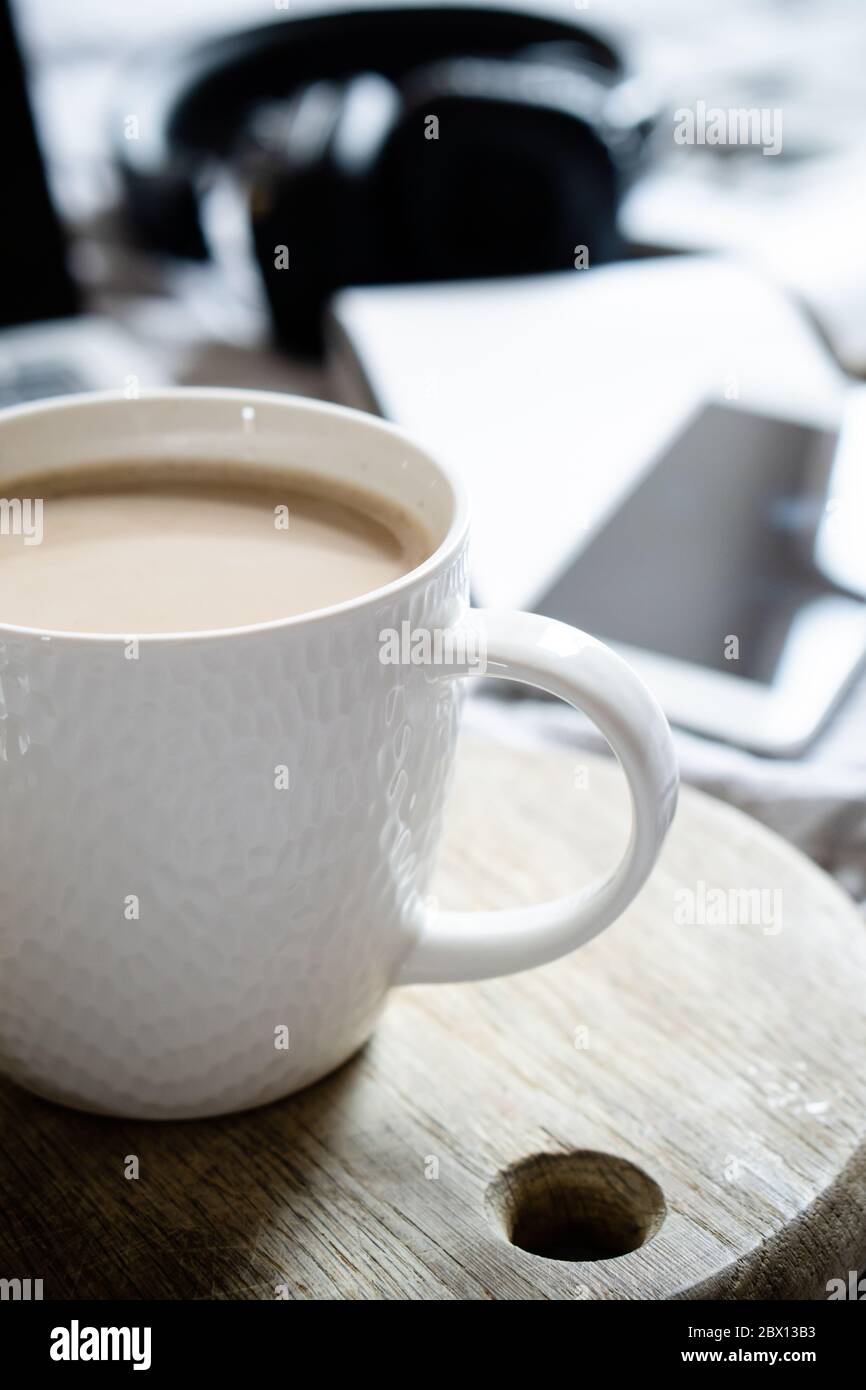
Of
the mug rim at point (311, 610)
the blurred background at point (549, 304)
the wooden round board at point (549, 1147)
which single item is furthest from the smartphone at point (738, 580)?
the mug rim at point (311, 610)

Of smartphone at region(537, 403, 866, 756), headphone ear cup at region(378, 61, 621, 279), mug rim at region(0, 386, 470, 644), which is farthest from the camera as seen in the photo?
headphone ear cup at region(378, 61, 621, 279)

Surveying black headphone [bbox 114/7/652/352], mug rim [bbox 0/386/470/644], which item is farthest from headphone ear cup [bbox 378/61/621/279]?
mug rim [bbox 0/386/470/644]

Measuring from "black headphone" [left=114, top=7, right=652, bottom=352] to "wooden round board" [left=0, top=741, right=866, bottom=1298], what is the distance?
2.17ft

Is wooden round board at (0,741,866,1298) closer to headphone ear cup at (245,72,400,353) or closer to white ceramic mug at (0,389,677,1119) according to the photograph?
white ceramic mug at (0,389,677,1119)

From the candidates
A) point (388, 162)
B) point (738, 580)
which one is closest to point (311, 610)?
point (738, 580)

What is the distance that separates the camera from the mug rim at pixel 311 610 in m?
0.39

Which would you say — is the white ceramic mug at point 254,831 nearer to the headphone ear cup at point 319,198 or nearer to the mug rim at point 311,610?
the mug rim at point 311,610

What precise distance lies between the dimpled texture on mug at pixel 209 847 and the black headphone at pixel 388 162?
2.32 feet

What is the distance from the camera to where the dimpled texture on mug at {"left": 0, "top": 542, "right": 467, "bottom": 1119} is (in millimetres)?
399

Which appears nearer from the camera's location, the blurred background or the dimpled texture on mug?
the dimpled texture on mug

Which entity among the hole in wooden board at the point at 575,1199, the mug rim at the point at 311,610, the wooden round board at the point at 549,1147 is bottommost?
the hole in wooden board at the point at 575,1199

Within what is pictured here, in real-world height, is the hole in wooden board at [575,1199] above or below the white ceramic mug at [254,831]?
below

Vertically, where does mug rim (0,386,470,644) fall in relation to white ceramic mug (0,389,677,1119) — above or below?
above

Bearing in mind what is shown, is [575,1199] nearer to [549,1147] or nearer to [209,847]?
[549,1147]
